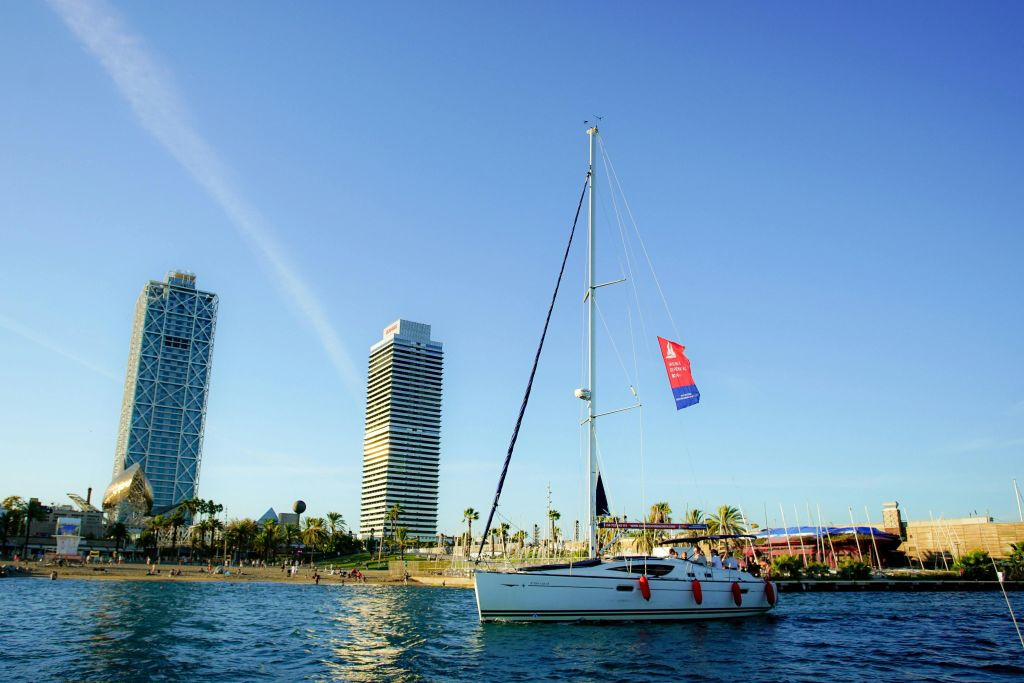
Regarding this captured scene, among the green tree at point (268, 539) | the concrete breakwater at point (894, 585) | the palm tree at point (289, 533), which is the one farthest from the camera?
the palm tree at point (289, 533)

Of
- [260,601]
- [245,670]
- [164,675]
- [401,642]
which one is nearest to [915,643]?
[401,642]

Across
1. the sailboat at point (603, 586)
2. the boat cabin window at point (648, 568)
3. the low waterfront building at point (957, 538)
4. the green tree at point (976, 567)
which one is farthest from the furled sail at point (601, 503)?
the low waterfront building at point (957, 538)

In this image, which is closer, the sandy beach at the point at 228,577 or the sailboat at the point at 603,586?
the sailboat at the point at 603,586

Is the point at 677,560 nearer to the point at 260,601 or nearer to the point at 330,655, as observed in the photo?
the point at 330,655

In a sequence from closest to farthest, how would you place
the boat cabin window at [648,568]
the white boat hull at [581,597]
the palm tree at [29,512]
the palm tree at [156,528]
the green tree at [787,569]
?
the white boat hull at [581,597], the boat cabin window at [648,568], the green tree at [787,569], the palm tree at [29,512], the palm tree at [156,528]

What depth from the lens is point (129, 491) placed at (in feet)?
531

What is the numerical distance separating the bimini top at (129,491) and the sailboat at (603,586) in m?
158

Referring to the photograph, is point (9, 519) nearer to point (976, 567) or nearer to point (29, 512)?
point (29, 512)

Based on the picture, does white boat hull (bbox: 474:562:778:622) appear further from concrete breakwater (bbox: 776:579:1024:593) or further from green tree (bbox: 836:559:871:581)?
green tree (bbox: 836:559:871:581)

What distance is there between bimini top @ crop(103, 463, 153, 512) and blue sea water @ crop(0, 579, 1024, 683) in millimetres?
133597

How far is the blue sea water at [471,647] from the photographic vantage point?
22109 millimetres

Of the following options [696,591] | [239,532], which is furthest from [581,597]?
[239,532]

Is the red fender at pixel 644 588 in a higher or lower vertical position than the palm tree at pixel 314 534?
lower

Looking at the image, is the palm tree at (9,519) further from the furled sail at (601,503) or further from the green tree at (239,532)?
the furled sail at (601,503)
